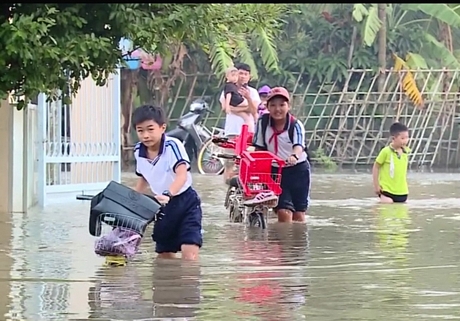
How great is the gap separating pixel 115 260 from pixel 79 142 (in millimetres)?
5978

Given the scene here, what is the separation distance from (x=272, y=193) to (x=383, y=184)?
A: 3820mm

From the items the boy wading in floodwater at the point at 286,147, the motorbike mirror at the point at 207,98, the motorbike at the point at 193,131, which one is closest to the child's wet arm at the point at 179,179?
the boy wading in floodwater at the point at 286,147

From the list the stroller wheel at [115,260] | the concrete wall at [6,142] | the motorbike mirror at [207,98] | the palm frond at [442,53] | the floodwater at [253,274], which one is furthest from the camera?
the motorbike mirror at [207,98]

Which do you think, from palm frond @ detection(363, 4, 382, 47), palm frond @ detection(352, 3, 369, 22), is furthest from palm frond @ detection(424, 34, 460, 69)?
palm frond @ detection(352, 3, 369, 22)

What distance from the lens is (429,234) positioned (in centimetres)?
968

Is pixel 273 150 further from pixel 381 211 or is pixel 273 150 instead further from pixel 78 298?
pixel 78 298

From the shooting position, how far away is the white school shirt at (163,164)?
7.56 metres

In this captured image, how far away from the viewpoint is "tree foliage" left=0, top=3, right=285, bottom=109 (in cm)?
486

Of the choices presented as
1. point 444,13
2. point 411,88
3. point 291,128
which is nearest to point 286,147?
point 291,128

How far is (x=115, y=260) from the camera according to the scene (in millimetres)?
7383

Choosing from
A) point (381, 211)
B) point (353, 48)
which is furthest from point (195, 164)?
point (381, 211)

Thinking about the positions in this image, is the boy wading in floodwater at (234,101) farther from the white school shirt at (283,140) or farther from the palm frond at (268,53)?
the palm frond at (268,53)

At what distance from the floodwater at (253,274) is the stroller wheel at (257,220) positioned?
12 centimetres

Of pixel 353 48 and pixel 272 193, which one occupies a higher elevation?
pixel 353 48
